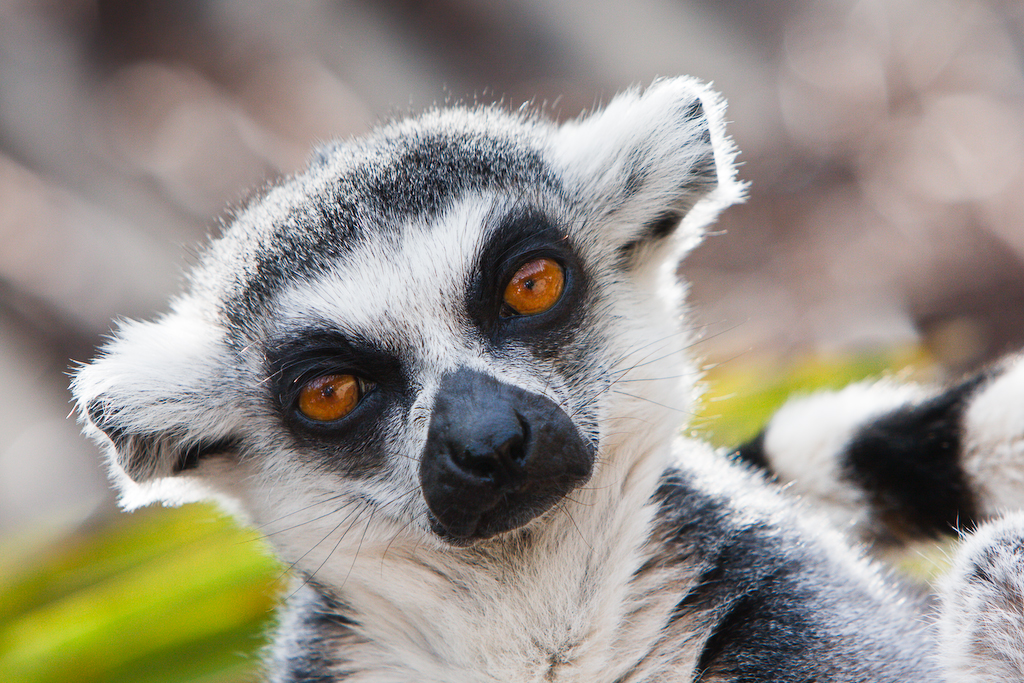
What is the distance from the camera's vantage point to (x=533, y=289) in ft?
5.67

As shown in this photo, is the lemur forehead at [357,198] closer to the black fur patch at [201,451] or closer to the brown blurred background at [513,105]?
the black fur patch at [201,451]

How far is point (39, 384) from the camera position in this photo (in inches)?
166

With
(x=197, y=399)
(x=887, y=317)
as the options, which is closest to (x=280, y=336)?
(x=197, y=399)

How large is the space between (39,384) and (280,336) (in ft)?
10.2

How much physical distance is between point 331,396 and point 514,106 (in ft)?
A: 9.10

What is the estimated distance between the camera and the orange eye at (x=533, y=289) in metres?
1.72

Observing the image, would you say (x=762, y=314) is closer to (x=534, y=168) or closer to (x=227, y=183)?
(x=534, y=168)

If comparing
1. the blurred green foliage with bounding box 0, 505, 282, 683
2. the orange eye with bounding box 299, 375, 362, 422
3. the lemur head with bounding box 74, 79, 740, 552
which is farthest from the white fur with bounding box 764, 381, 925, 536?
the blurred green foliage with bounding box 0, 505, 282, 683

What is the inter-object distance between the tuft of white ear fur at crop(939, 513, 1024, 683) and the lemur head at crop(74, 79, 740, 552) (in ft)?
2.26

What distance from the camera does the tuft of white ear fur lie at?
5.27ft

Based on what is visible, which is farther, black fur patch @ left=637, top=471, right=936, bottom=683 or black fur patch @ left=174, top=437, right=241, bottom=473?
black fur patch @ left=174, top=437, right=241, bottom=473

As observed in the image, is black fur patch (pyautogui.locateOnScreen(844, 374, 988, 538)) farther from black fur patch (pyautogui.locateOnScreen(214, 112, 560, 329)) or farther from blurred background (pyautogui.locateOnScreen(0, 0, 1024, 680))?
blurred background (pyautogui.locateOnScreen(0, 0, 1024, 680))

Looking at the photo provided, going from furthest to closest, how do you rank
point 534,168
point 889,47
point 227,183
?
1. point 889,47
2. point 227,183
3. point 534,168

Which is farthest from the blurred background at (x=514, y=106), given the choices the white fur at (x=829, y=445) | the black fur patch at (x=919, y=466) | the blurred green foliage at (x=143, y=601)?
the blurred green foliage at (x=143, y=601)
